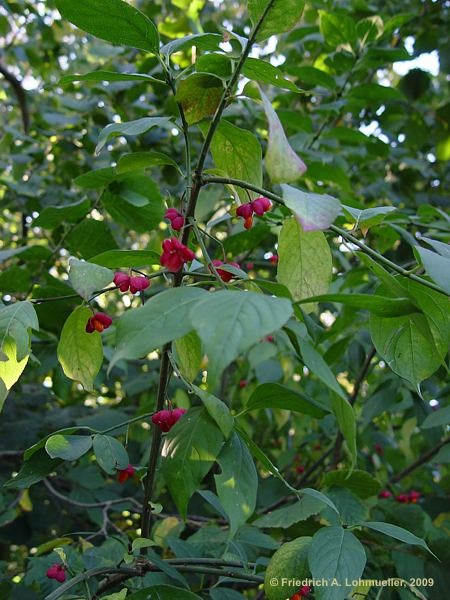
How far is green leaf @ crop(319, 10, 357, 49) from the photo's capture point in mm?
1753

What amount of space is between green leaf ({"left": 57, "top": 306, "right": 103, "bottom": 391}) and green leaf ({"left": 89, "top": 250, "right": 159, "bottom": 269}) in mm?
76

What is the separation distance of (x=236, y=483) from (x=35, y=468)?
33cm

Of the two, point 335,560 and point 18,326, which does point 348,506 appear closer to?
point 335,560

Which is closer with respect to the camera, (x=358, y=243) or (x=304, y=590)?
(x=358, y=243)

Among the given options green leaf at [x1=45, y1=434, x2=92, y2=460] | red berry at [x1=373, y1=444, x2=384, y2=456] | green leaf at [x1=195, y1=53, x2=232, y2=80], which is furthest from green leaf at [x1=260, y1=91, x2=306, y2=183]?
red berry at [x1=373, y1=444, x2=384, y2=456]

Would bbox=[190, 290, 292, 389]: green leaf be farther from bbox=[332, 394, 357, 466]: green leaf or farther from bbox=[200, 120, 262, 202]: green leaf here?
bbox=[200, 120, 262, 202]: green leaf

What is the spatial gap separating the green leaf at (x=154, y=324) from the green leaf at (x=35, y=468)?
0.37m

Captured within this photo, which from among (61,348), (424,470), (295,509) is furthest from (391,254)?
(61,348)

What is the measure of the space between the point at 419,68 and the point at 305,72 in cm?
105

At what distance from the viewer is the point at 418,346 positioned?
2.67 feet

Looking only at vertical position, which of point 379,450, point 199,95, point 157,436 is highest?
point 199,95

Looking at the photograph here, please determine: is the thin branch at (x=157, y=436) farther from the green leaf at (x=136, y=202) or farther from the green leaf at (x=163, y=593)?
the green leaf at (x=136, y=202)

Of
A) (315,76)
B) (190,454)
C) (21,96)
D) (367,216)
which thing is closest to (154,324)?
(190,454)

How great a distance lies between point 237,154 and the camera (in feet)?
2.92
